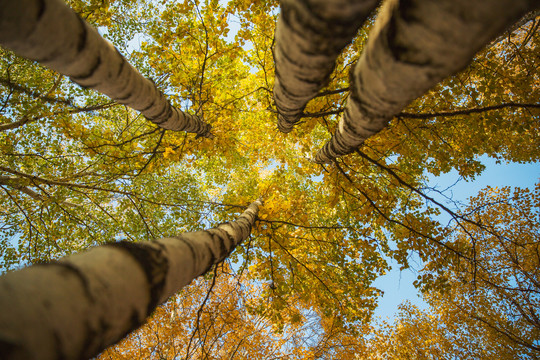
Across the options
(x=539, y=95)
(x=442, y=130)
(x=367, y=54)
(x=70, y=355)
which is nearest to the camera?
(x=70, y=355)

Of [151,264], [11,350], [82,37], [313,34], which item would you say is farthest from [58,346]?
[82,37]

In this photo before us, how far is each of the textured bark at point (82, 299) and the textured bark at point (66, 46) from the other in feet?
3.24

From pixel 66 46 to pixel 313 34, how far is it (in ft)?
3.92

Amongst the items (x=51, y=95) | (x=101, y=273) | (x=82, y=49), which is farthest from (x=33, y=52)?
(x=51, y=95)

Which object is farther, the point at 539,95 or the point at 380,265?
the point at 380,265

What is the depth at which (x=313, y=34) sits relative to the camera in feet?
2.72

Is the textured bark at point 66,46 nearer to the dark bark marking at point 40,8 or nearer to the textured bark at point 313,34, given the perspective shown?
the dark bark marking at point 40,8

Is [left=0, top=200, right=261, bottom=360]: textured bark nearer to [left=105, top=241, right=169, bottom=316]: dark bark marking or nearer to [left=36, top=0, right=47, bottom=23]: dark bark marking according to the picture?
[left=105, top=241, right=169, bottom=316]: dark bark marking

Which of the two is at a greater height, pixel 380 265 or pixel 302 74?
pixel 380 265

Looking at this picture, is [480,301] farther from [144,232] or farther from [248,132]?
[144,232]

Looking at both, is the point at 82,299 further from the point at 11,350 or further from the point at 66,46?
the point at 66,46

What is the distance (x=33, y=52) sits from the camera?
979mm

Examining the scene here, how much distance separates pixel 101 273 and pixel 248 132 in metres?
5.19

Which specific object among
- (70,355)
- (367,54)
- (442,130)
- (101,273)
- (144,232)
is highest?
(442,130)
